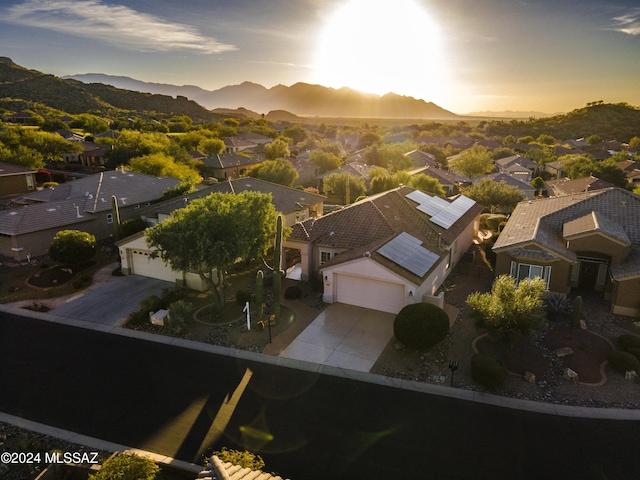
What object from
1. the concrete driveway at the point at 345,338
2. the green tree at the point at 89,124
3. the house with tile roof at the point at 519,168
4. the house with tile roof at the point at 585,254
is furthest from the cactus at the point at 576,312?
the green tree at the point at 89,124

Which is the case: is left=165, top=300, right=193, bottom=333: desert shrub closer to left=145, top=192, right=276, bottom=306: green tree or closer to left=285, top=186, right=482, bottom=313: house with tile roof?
left=145, top=192, right=276, bottom=306: green tree

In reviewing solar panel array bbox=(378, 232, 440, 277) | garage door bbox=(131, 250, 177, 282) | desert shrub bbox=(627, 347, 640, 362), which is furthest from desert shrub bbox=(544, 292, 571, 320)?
garage door bbox=(131, 250, 177, 282)

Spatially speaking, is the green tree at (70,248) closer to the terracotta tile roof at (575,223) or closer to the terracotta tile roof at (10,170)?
the terracotta tile roof at (10,170)

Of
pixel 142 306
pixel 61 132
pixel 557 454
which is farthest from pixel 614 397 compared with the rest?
pixel 61 132

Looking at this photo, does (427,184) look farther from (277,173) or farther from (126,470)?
(126,470)

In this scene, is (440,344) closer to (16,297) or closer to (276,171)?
(16,297)

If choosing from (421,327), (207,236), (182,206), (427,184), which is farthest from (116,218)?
(427,184)

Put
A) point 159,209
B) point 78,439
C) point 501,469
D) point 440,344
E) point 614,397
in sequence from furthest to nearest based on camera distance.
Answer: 1. point 159,209
2. point 440,344
3. point 614,397
4. point 78,439
5. point 501,469
